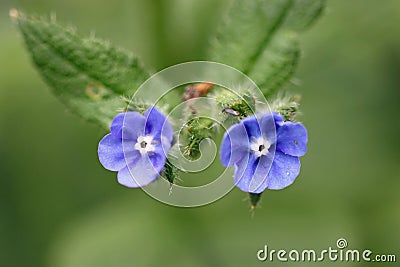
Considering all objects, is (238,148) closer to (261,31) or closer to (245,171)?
(245,171)

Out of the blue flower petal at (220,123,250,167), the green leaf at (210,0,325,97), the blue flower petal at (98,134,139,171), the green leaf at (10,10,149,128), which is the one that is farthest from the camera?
the green leaf at (210,0,325,97)

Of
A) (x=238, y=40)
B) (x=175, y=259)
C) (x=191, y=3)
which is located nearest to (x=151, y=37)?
(x=191, y=3)

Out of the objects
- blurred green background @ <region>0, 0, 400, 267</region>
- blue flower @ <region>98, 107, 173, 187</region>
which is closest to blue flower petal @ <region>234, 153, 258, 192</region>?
blue flower @ <region>98, 107, 173, 187</region>

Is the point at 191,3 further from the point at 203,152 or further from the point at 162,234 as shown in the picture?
the point at 203,152

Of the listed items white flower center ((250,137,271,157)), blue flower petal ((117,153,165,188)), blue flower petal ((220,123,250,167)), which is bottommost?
blue flower petal ((117,153,165,188))

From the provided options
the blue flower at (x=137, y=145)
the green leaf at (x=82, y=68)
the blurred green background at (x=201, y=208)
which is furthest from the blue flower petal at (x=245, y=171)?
the blurred green background at (x=201, y=208)

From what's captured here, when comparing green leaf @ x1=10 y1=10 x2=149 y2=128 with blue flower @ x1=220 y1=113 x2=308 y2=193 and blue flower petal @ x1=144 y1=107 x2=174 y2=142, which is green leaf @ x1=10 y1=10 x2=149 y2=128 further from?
blue flower @ x1=220 y1=113 x2=308 y2=193

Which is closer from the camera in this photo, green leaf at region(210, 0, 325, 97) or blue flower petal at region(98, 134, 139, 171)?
blue flower petal at region(98, 134, 139, 171)
